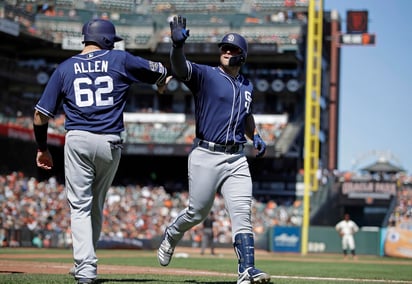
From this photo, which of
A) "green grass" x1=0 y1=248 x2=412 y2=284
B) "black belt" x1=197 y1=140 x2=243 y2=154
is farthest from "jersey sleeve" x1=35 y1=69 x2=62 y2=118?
"green grass" x1=0 y1=248 x2=412 y2=284

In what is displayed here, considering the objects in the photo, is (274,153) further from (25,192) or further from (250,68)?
(25,192)

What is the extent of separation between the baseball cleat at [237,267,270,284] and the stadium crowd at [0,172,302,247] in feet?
73.7

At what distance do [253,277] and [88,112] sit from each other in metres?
1.95

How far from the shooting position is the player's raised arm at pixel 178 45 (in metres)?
6.84

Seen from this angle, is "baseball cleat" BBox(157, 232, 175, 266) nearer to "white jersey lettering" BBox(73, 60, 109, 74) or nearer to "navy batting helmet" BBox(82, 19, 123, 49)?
"white jersey lettering" BBox(73, 60, 109, 74)

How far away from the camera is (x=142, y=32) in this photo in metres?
43.5

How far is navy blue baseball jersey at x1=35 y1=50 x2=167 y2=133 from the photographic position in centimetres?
702

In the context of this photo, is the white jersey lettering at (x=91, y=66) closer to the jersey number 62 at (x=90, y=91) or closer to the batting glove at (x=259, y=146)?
the jersey number 62 at (x=90, y=91)

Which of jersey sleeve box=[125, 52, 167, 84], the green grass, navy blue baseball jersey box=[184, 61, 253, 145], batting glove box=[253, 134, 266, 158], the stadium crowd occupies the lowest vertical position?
the stadium crowd

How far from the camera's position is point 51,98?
7.01 metres

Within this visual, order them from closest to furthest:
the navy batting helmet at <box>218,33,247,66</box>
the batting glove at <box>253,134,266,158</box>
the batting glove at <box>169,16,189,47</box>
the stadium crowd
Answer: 1. the batting glove at <box>169,16,189,47</box>
2. the navy batting helmet at <box>218,33,247,66</box>
3. the batting glove at <box>253,134,266,158</box>
4. the stadium crowd

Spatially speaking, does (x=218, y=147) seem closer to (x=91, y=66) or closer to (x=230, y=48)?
(x=230, y=48)

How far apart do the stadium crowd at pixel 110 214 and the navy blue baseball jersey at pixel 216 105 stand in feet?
72.4

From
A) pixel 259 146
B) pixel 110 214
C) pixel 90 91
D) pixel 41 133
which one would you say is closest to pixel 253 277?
pixel 259 146
